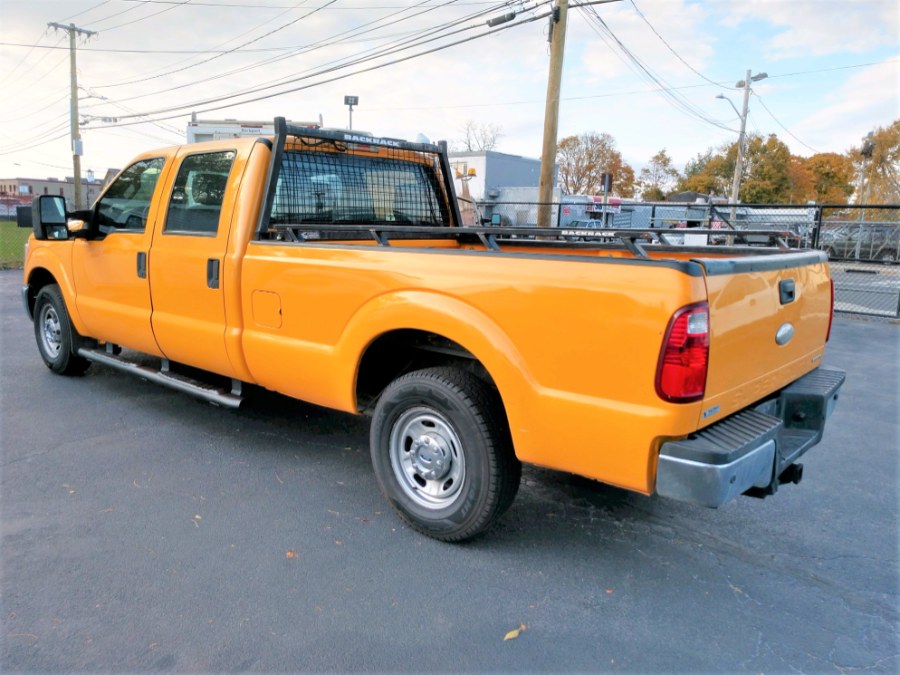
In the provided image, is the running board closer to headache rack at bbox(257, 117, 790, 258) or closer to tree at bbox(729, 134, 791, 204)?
headache rack at bbox(257, 117, 790, 258)

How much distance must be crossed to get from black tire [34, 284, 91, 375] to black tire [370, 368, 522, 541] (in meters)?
3.94

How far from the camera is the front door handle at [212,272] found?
13.9 feet

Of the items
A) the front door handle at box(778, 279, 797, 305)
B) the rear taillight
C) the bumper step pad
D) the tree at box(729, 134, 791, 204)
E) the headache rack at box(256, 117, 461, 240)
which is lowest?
the bumper step pad

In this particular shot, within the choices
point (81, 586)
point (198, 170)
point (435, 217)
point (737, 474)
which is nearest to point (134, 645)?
point (81, 586)

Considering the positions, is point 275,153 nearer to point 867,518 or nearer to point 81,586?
point 81,586

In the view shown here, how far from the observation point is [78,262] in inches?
221

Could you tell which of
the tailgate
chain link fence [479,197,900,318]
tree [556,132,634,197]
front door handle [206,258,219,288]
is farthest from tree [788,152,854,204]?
front door handle [206,258,219,288]

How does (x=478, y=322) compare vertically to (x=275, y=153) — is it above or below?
below

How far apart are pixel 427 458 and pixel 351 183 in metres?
2.34

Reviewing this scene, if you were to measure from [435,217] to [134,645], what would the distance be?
373 cm

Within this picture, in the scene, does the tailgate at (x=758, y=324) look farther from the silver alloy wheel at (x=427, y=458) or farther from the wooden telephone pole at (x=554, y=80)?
the wooden telephone pole at (x=554, y=80)

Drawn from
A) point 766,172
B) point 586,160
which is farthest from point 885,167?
point 586,160

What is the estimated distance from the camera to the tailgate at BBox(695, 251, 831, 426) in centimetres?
262

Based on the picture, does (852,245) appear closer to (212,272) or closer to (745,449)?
(745,449)
